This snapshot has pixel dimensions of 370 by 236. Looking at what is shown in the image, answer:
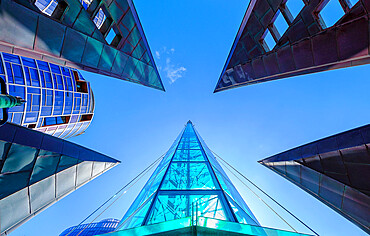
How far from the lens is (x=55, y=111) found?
36.5 m

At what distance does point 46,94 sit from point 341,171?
4158cm

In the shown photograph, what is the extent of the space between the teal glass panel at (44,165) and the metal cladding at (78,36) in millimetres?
4430

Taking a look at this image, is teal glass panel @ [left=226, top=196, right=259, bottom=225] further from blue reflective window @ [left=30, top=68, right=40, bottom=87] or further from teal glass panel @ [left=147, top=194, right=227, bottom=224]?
blue reflective window @ [left=30, top=68, right=40, bottom=87]

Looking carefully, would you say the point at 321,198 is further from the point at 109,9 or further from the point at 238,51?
the point at 109,9

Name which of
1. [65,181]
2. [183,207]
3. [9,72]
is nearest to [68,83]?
[9,72]

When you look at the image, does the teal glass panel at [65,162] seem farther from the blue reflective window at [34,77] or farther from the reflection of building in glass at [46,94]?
the blue reflective window at [34,77]

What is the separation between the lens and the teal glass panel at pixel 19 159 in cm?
709

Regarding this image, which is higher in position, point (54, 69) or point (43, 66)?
point (54, 69)

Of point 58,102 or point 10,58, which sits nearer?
point 10,58

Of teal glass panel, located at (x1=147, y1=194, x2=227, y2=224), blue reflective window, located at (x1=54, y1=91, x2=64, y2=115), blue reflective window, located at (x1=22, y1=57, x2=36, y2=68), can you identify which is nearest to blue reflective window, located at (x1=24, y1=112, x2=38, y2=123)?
blue reflective window, located at (x1=54, y1=91, x2=64, y2=115)

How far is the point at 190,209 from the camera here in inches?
308

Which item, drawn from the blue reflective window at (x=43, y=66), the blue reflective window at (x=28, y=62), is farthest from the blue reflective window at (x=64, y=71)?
the blue reflective window at (x=28, y=62)

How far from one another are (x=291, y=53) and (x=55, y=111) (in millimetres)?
41140

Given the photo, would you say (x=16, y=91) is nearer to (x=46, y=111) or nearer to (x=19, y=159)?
(x=46, y=111)
